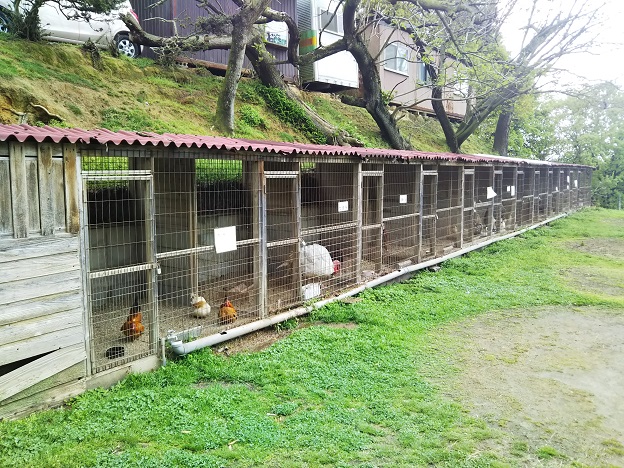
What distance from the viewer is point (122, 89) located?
495 inches

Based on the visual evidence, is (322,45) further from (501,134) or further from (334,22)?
(501,134)

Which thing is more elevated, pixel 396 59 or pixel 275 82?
pixel 396 59

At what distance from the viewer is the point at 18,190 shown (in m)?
4.27

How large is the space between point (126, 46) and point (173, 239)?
923 cm

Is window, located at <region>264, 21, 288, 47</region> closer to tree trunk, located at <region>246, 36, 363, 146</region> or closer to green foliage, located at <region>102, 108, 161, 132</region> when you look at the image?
tree trunk, located at <region>246, 36, 363, 146</region>

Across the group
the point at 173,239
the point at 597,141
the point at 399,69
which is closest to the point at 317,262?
the point at 173,239

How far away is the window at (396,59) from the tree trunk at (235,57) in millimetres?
12419

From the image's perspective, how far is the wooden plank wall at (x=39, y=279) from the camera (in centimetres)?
423

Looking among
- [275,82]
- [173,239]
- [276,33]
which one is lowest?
[173,239]

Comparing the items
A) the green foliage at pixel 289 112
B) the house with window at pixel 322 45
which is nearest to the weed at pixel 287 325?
the green foliage at pixel 289 112

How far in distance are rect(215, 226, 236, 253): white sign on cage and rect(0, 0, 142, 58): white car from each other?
891cm

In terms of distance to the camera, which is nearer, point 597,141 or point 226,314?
point 226,314

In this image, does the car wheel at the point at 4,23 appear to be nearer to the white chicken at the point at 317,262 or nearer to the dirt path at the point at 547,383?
the white chicken at the point at 317,262

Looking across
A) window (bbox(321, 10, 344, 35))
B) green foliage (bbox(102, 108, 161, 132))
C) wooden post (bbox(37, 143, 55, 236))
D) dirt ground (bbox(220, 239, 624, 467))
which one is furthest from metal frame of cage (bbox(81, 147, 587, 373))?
window (bbox(321, 10, 344, 35))
